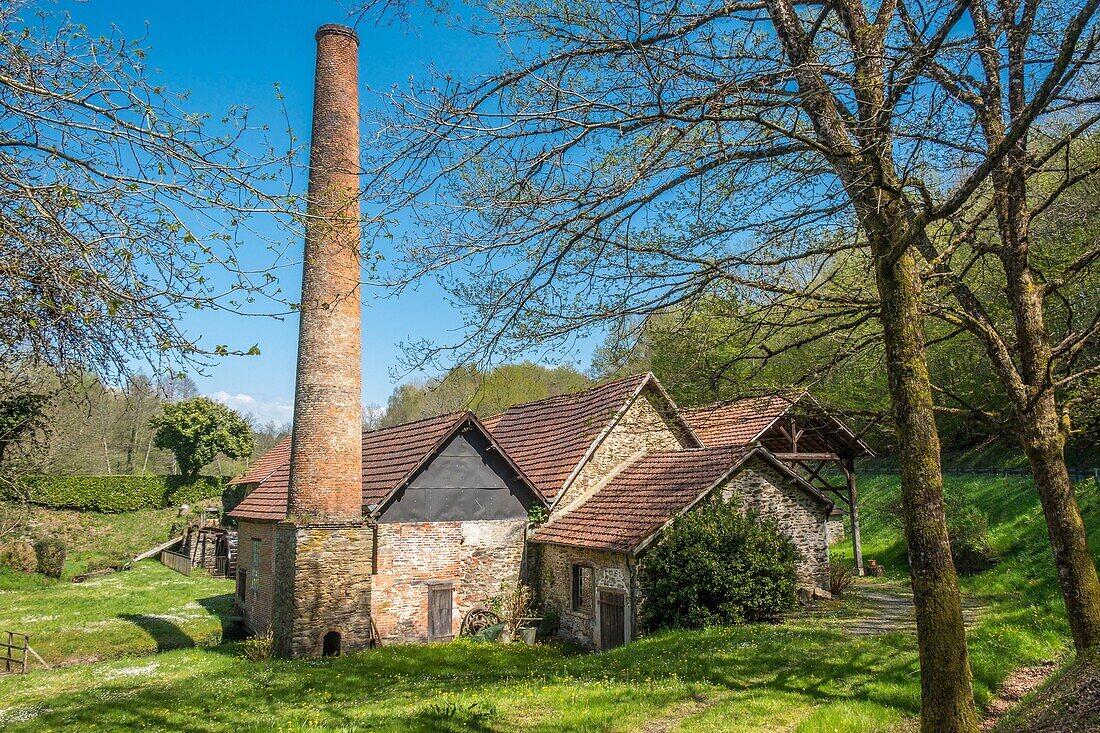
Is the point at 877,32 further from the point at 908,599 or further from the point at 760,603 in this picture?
the point at 908,599

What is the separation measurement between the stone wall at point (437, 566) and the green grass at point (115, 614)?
6.54 m

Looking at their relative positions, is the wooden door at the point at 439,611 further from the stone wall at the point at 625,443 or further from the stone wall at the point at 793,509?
the stone wall at the point at 793,509

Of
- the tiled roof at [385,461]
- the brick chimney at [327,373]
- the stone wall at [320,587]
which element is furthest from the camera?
the tiled roof at [385,461]

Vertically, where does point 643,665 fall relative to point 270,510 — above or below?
below

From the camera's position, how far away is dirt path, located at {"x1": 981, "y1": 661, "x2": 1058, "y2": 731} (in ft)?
25.4

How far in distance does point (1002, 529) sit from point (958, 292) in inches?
583

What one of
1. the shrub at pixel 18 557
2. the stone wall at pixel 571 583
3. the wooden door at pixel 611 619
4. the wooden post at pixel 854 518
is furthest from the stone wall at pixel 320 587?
the shrub at pixel 18 557

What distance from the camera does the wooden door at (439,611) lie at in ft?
59.0

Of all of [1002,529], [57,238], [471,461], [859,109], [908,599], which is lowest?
[908,599]

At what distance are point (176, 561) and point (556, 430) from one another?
24.4 m

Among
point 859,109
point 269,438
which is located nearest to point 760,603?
point 859,109

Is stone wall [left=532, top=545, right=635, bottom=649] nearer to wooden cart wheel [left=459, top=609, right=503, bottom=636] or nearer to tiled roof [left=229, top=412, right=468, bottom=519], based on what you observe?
wooden cart wheel [left=459, top=609, right=503, bottom=636]

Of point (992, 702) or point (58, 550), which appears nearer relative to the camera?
point (992, 702)

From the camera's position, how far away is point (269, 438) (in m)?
83.2
